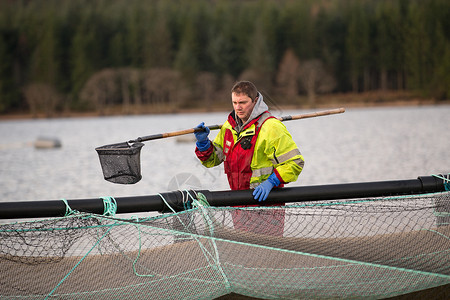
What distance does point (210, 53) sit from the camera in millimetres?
90938

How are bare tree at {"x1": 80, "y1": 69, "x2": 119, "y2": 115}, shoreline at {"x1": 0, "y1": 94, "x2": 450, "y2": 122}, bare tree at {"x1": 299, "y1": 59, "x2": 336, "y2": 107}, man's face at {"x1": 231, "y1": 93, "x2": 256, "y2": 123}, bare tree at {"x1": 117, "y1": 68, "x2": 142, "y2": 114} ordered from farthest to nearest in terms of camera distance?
bare tree at {"x1": 117, "y1": 68, "x2": 142, "y2": 114}
bare tree at {"x1": 80, "y1": 69, "x2": 119, "y2": 115}
bare tree at {"x1": 299, "y1": 59, "x2": 336, "y2": 107}
shoreline at {"x1": 0, "y1": 94, "x2": 450, "y2": 122}
man's face at {"x1": 231, "y1": 93, "x2": 256, "y2": 123}

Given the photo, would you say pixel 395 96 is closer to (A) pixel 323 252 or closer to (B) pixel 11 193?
(B) pixel 11 193

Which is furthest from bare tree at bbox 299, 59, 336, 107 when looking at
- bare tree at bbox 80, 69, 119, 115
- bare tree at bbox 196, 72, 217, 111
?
bare tree at bbox 80, 69, 119, 115

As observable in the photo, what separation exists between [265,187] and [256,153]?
39cm

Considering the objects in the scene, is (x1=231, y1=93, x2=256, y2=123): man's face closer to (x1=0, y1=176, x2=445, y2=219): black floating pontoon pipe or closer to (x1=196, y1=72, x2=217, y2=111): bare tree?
(x1=0, y1=176, x2=445, y2=219): black floating pontoon pipe

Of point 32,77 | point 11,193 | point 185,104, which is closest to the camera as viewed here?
point 11,193

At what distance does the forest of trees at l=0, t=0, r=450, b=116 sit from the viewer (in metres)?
78.2

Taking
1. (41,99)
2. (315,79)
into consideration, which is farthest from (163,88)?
(315,79)

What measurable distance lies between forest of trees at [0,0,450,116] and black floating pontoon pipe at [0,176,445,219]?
66915 mm

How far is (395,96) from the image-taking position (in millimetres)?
73000

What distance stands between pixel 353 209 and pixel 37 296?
2.28 metres

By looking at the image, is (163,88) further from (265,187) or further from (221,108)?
(265,187)

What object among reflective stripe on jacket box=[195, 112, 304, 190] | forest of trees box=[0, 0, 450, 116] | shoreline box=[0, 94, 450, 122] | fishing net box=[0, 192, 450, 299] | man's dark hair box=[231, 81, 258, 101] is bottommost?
shoreline box=[0, 94, 450, 122]

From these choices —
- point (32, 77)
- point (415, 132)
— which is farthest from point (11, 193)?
point (32, 77)
